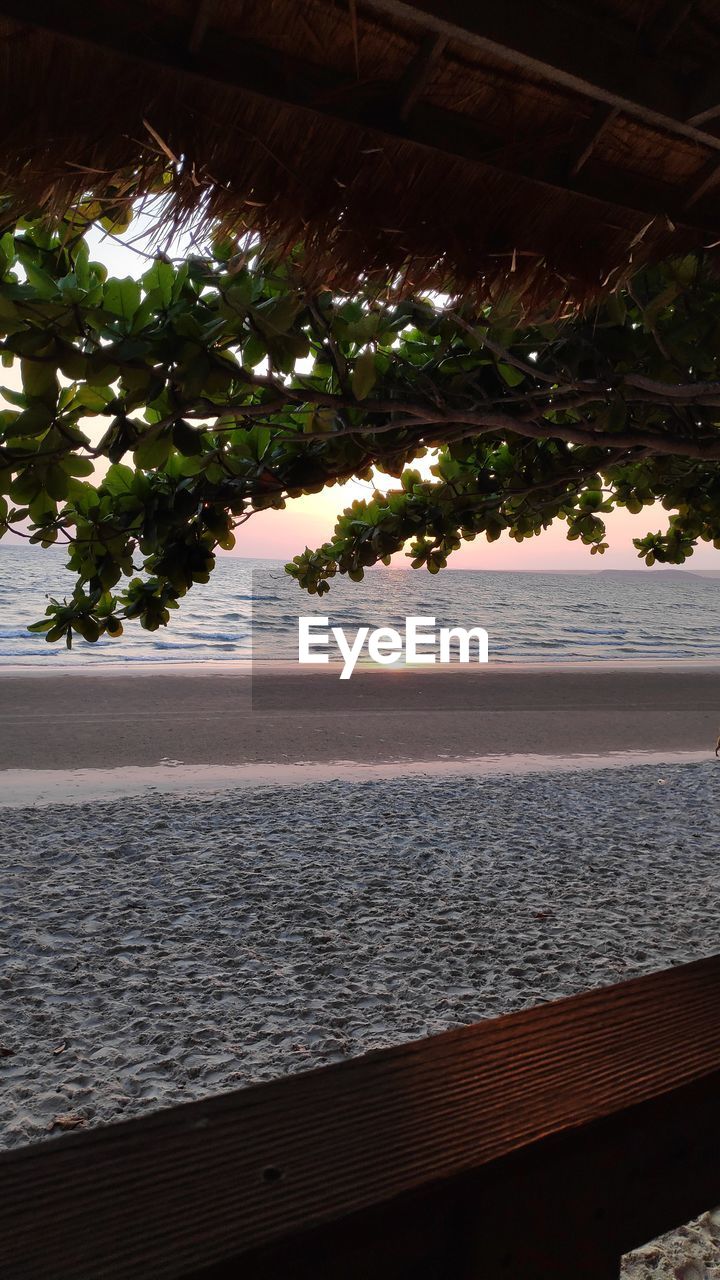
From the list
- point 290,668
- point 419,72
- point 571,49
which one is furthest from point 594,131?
point 290,668

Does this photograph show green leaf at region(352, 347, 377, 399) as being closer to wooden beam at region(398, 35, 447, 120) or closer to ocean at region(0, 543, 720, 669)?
wooden beam at region(398, 35, 447, 120)

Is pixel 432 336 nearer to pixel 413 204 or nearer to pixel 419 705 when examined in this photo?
pixel 413 204

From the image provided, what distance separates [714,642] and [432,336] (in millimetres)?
32802

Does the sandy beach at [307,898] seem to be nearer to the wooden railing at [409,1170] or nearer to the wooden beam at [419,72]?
the wooden railing at [409,1170]

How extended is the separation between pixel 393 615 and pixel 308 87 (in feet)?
137

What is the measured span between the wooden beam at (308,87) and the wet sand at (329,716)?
25.9ft

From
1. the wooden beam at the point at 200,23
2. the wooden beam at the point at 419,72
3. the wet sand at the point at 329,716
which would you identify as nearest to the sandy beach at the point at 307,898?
the wet sand at the point at 329,716

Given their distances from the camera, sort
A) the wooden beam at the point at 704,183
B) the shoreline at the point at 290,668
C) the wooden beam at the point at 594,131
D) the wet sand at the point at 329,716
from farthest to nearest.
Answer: the shoreline at the point at 290,668 < the wet sand at the point at 329,716 < the wooden beam at the point at 704,183 < the wooden beam at the point at 594,131

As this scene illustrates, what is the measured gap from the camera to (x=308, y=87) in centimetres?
138

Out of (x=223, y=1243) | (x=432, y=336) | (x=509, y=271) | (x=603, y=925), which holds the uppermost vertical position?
(x=432, y=336)

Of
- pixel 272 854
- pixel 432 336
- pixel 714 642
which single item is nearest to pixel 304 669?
pixel 272 854

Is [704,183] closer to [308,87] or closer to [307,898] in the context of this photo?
[308,87]

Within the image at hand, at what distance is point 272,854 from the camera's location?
5.87 m

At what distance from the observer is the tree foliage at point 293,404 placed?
80.1 inches
